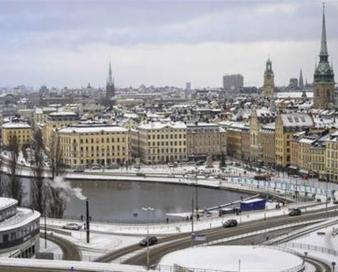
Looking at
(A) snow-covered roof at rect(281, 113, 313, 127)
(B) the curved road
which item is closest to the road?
(B) the curved road

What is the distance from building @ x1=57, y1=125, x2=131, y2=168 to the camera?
2591 inches

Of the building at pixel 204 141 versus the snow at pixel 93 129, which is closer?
the snow at pixel 93 129

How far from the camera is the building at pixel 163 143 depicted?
67188 millimetres

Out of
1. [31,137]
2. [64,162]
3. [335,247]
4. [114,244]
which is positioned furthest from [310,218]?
[31,137]

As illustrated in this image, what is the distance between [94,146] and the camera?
66.2 m

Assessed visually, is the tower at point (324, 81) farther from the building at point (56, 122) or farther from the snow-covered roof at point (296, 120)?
the building at point (56, 122)

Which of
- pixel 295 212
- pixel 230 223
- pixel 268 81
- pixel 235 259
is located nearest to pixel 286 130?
pixel 295 212

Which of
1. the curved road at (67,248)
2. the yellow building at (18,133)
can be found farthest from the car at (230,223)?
the yellow building at (18,133)

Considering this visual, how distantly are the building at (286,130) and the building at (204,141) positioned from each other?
949cm

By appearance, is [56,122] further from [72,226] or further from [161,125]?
[72,226]

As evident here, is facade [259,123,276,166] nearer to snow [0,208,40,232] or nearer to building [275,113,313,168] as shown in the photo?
building [275,113,313,168]

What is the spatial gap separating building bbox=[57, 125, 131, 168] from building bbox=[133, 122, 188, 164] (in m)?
1.58

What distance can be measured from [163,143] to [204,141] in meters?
3.92

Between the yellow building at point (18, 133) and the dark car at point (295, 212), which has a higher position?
the yellow building at point (18, 133)
